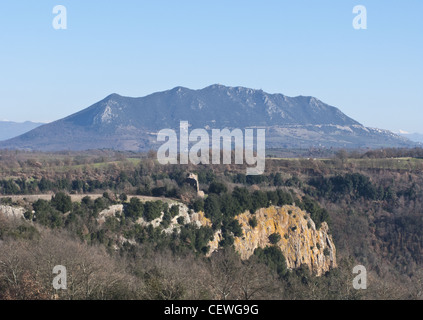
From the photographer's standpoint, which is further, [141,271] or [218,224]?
[218,224]

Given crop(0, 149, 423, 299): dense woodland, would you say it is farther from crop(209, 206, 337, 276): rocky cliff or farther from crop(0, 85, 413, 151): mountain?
crop(0, 85, 413, 151): mountain

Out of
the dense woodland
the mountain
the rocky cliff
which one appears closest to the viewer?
the dense woodland

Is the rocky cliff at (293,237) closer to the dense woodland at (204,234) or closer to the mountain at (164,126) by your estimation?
the dense woodland at (204,234)

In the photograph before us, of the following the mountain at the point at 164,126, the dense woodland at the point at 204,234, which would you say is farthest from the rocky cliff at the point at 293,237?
the mountain at the point at 164,126

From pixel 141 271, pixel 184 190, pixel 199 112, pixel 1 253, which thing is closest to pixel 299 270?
pixel 184 190

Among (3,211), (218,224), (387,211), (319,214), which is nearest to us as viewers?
(3,211)

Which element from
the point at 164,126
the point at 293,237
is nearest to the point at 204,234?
the point at 293,237

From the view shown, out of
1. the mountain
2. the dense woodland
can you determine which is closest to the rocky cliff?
the dense woodland

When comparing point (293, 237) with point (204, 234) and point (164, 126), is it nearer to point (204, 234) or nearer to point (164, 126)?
point (204, 234)
